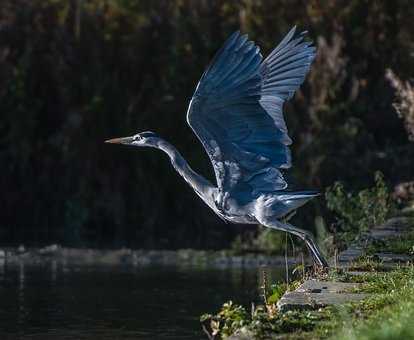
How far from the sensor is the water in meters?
9.69

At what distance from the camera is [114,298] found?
11.6 meters

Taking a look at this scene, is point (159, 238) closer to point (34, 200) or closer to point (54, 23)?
point (34, 200)

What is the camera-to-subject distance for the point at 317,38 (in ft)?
62.7

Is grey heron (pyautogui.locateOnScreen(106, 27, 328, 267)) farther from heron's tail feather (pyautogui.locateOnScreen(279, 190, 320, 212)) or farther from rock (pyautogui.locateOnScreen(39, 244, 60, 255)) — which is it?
rock (pyautogui.locateOnScreen(39, 244, 60, 255))

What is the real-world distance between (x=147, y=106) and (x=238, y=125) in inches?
367

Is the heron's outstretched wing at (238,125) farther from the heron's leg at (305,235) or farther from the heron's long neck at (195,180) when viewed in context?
the heron's leg at (305,235)

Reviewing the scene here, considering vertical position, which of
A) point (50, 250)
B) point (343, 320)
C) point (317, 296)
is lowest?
point (343, 320)

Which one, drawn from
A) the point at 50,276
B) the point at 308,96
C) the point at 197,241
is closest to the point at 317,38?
the point at 308,96

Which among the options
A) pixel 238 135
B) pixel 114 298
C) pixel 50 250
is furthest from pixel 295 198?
pixel 50 250

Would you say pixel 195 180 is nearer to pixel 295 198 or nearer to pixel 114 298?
pixel 295 198

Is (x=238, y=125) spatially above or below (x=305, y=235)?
above

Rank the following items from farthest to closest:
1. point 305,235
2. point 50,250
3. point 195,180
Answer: point 50,250, point 195,180, point 305,235

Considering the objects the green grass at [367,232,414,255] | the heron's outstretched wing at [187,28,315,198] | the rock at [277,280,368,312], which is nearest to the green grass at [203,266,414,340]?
the rock at [277,280,368,312]

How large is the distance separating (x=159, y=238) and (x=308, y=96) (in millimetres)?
3124
